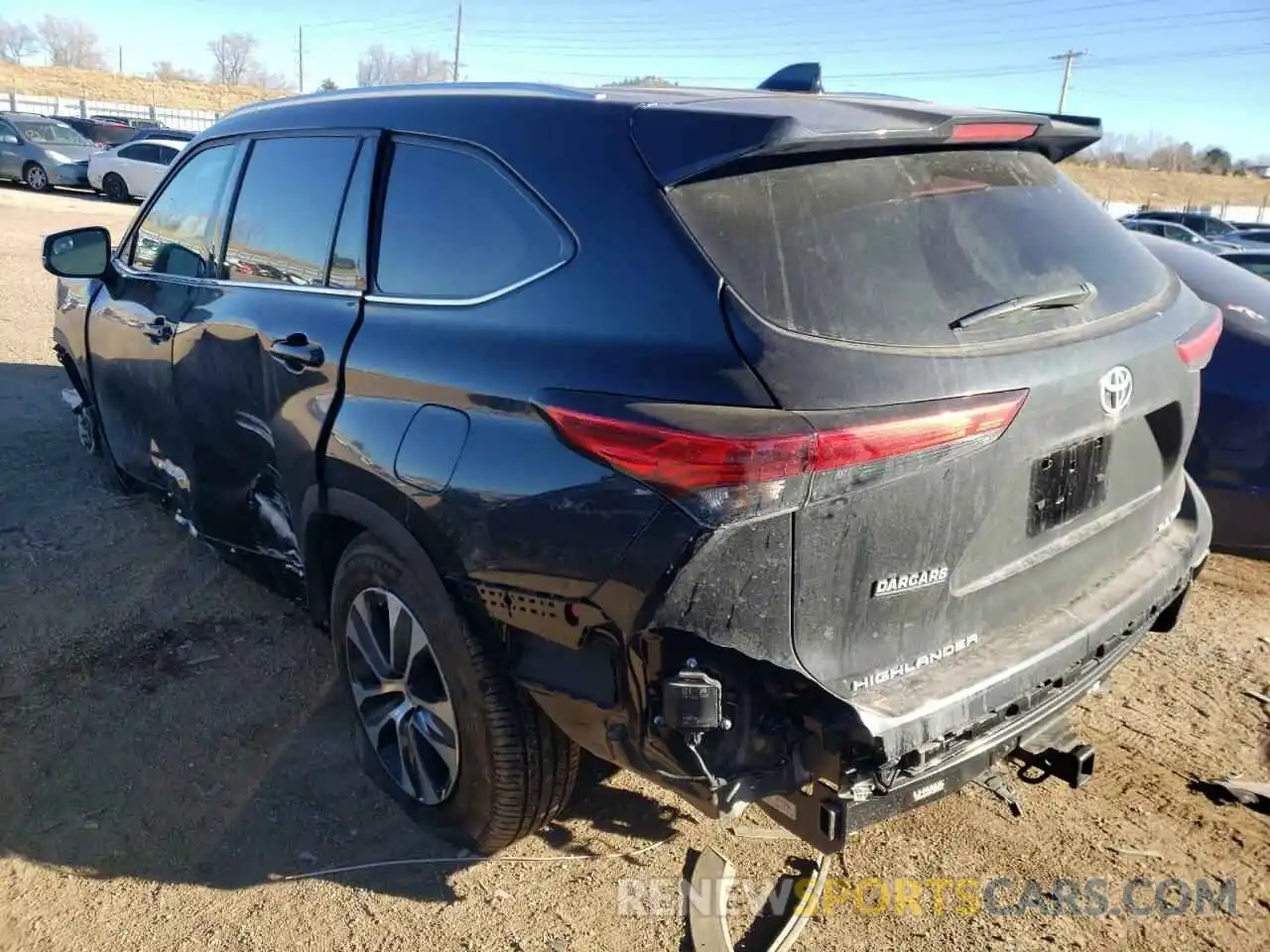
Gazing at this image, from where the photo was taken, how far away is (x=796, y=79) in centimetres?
318

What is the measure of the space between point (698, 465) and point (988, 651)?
889mm

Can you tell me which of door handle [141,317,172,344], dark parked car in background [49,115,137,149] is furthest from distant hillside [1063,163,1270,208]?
door handle [141,317,172,344]

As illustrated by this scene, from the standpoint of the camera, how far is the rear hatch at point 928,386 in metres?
2.12

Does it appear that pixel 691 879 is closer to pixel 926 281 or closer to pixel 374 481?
pixel 374 481

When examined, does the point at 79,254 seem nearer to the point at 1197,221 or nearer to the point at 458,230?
the point at 458,230

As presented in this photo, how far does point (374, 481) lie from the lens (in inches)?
109

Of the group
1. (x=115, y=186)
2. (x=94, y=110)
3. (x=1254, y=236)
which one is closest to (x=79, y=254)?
(x=1254, y=236)

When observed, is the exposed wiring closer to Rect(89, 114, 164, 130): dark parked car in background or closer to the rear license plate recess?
the rear license plate recess

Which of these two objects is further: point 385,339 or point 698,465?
point 385,339

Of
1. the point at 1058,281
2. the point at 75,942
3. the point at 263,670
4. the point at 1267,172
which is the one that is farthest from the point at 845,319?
the point at 1267,172

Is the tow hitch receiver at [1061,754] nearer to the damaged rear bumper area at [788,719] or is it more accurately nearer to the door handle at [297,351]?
the damaged rear bumper area at [788,719]

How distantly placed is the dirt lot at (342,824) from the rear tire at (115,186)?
70.9ft

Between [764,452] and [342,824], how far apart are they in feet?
6.20

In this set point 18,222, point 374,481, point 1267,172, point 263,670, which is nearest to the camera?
point 374,481
